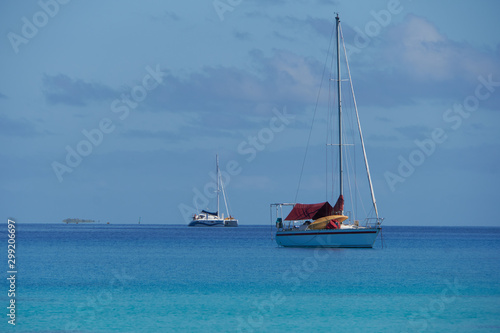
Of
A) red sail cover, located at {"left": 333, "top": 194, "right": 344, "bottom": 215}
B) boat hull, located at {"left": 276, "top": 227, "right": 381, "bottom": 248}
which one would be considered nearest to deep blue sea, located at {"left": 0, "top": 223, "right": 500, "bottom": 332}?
boat hull, located at {"left": 276, "top": 227, "right": 381, "bottom": 248}

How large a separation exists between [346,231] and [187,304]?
31.0 m

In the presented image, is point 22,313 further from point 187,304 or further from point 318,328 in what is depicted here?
point 318,328

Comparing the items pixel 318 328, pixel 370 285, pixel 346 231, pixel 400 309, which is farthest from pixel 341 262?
pixel 318 328

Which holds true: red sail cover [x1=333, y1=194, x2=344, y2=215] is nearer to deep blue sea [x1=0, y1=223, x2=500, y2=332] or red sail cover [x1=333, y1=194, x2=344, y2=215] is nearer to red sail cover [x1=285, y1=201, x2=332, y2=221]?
red sail cover [x1=285, y1=201, x2=332, y2=221]

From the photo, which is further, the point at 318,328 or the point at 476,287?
the point at 476,287

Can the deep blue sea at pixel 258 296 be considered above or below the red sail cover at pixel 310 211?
below

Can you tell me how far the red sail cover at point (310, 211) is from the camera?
70000mm

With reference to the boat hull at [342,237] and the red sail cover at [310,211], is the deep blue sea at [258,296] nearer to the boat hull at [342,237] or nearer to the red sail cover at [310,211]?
the boat hull at [342,237]

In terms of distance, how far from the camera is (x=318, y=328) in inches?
1262

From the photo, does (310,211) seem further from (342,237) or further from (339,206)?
(342,237)

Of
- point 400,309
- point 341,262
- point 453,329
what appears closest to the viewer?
point 453,329

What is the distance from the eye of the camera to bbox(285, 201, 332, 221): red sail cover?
230 ft

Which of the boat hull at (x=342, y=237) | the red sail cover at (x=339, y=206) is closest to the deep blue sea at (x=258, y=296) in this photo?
the boat hull at (x=342, y=237)

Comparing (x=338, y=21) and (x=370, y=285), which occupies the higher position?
(x=338, y=21)
